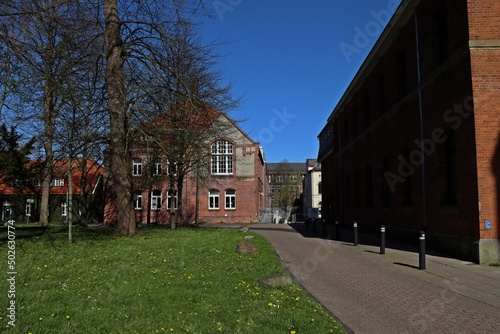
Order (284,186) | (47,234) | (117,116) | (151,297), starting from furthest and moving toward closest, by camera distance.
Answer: (284,186) < (47,234) < (117,116) < (151,297)

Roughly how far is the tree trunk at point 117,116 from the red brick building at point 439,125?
10715 millimetres

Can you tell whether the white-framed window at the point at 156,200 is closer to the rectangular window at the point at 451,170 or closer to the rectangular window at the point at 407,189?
the rectangular window at the point at 407,189

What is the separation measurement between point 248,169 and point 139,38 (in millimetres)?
32995

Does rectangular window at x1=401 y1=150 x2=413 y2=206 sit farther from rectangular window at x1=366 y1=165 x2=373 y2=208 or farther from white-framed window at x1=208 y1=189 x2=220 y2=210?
white-framed window at x1=208 y1=189 x2=220 y2=210

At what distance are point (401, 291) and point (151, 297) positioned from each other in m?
4.83

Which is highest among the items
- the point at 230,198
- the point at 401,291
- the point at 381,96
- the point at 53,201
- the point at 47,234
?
the point at 381,96

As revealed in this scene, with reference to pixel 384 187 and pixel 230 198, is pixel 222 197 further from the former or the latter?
pixel 384 187

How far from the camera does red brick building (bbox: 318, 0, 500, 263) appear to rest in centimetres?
1185

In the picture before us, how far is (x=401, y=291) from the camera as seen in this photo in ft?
27.2

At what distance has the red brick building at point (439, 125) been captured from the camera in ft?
38.9

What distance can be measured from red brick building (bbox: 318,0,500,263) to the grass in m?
6.16

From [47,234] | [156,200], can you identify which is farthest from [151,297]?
[156,200]

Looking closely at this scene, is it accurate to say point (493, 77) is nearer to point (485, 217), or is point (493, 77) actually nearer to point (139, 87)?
point (485, 217)

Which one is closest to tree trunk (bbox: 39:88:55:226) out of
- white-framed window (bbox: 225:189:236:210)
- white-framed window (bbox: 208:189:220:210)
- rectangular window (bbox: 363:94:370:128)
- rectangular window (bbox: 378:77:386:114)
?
rectangular window (bbox: 378:77:386:114)
